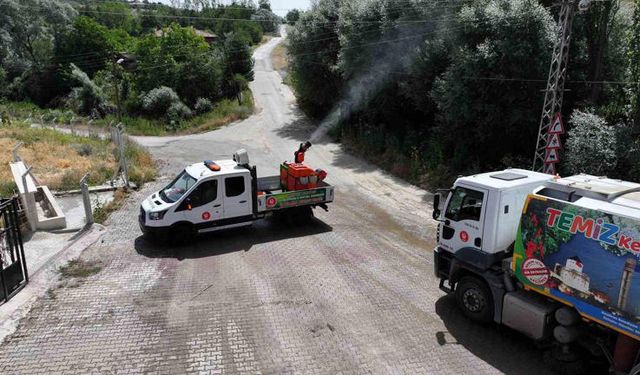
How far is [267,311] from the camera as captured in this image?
927 cm

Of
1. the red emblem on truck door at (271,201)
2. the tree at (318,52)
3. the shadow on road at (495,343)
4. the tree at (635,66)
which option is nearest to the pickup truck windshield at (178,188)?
the red emblem on truck door at (271,201)

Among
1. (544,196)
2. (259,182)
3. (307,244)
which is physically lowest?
(307,244)

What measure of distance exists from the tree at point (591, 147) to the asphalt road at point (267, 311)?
4.85 metres

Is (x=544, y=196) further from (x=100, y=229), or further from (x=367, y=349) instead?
(x=100, y=229)

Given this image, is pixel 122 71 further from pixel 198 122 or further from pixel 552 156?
pixel 552 156

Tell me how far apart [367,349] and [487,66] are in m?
12.5

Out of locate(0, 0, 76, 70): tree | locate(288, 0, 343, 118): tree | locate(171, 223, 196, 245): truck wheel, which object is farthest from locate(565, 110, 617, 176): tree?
locate(0, 0, 76, 70): tree

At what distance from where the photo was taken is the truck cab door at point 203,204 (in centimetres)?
1250

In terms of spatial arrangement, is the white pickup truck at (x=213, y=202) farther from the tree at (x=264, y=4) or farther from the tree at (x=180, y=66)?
the tree at (x=264, y=4)

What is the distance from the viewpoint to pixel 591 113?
15.1m

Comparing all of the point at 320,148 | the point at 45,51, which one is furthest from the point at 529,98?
the point at 45,51

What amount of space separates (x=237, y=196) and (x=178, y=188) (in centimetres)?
169

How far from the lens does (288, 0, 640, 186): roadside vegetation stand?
15273 mm

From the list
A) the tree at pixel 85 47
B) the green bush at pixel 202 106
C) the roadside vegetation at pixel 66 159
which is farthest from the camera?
the tree at pixel 85 47
